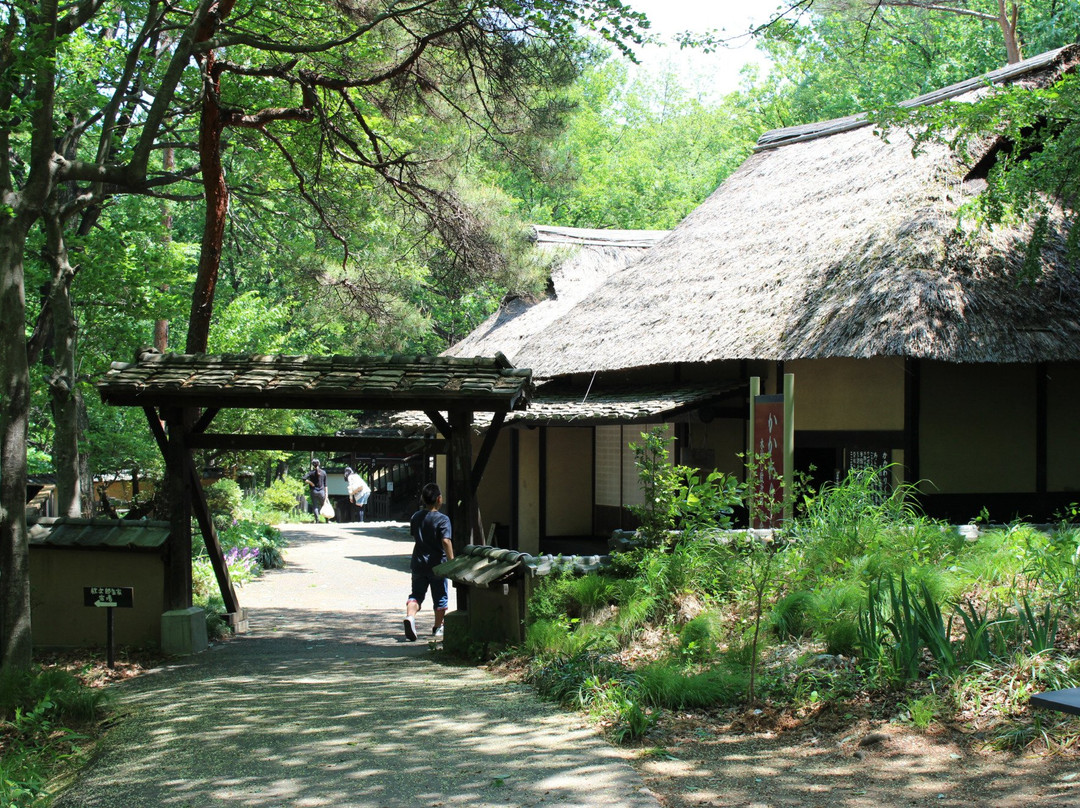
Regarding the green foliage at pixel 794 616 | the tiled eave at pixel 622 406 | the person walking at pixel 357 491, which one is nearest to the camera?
the green foliage at pixel 794 616

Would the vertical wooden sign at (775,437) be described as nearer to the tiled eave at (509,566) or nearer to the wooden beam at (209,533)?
the tiled eave at (509,566)

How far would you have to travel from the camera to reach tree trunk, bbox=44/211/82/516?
41.3 feet

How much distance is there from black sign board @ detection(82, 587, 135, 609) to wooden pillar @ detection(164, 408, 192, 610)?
117 cm

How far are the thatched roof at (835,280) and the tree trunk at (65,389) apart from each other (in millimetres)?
6804

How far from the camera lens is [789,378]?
8.72 m

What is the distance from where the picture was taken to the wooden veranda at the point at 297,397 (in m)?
8.81

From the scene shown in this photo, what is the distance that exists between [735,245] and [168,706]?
10.9 m

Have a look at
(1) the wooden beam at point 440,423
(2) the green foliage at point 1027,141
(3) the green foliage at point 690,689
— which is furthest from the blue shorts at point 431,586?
(2) the green foliage at point 1027,141

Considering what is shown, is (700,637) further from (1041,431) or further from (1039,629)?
(1041,431)

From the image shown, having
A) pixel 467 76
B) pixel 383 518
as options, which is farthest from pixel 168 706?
pixel 383 518

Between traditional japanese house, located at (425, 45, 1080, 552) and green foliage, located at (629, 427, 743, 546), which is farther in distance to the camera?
traditional japanese house, located at (425, 45, 1080, 552)

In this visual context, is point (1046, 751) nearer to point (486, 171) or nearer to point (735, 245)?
point (735, 245)

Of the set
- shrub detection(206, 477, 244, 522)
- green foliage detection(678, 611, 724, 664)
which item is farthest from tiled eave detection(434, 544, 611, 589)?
shrub detection(206, 477, 244, 522)

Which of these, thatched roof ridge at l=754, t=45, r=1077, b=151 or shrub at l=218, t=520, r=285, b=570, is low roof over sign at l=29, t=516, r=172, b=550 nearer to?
shrub at l=218, t=520, r=285, b=570
